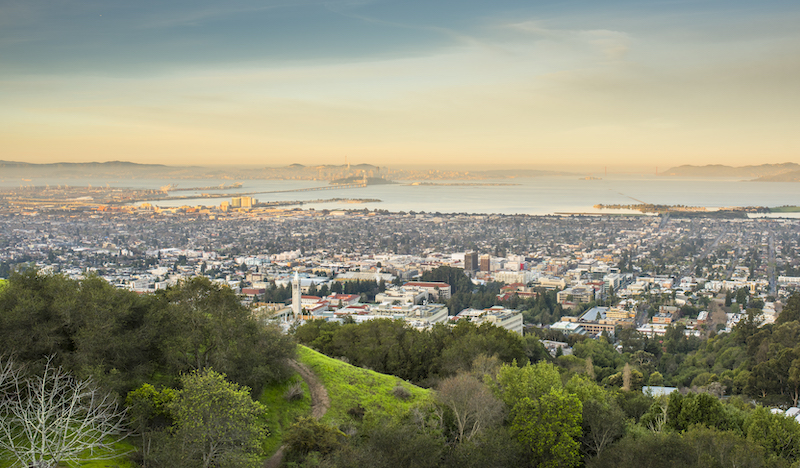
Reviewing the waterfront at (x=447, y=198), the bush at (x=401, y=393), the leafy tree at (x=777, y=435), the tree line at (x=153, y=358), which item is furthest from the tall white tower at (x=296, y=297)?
the waterfront at (x=447, y=198)

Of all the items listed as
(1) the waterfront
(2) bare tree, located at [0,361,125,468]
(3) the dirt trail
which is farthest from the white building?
(1) the waterfront

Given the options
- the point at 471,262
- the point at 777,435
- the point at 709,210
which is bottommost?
the point at 471,262

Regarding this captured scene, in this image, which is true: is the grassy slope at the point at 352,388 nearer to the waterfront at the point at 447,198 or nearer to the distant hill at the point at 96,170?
the distant hill at the point at 96,170

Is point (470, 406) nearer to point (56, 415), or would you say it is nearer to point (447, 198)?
point (56, 415)

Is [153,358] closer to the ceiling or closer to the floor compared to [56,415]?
closer to the floor

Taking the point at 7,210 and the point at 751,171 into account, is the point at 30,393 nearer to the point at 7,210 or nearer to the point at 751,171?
the point at 7,210

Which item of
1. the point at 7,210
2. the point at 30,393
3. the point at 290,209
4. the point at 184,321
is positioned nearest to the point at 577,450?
the point at 184,321

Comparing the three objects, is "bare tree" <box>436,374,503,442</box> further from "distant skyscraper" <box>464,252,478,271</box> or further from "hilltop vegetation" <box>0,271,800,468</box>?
"distant skyscraper" <box>464,252,478,271</box>

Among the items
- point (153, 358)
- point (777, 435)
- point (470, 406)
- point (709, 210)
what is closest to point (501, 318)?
point (777, 435)
